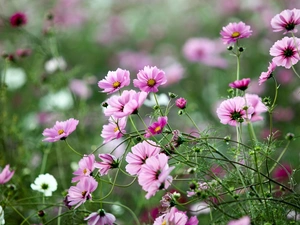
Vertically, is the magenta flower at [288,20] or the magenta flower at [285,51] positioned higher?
the magenta flower at [288,20]

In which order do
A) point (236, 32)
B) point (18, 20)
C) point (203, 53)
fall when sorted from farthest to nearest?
point (203, 53)
point (18, 20)
point (236, 32)

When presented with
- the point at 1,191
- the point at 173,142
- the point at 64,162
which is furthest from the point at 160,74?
the point at 64,162

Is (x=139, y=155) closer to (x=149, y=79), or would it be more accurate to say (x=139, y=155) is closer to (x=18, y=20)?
(x=149, y=79)

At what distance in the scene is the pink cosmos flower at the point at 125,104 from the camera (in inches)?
25.1

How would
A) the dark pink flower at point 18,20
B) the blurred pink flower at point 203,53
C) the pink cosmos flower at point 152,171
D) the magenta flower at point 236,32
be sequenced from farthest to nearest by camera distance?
the blurred pink flower at point 203,53 < the dark pink flower at point 18,20 < the magenta flower at point 236,32 < the pink cosmos flower at point 152,171

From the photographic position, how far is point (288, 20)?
0.70 metres

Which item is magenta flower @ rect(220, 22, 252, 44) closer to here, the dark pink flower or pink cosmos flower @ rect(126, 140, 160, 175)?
pink cosmos flower @ rect(126, 140, 160, 175)

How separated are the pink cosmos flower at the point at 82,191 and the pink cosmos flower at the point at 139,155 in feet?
0.17

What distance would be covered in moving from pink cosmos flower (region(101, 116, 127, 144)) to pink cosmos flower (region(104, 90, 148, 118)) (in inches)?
0.7

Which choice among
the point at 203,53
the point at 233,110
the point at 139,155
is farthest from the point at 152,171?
the point at 203,53

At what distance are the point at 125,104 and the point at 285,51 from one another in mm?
222

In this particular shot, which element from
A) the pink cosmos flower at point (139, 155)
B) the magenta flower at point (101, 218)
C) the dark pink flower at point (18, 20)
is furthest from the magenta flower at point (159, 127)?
the dark pink flower at point (18, 20)

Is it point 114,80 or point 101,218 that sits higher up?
point 114,80

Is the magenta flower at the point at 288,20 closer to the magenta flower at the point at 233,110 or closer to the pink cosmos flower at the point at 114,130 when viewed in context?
the magenta flower at the point at 233,110
